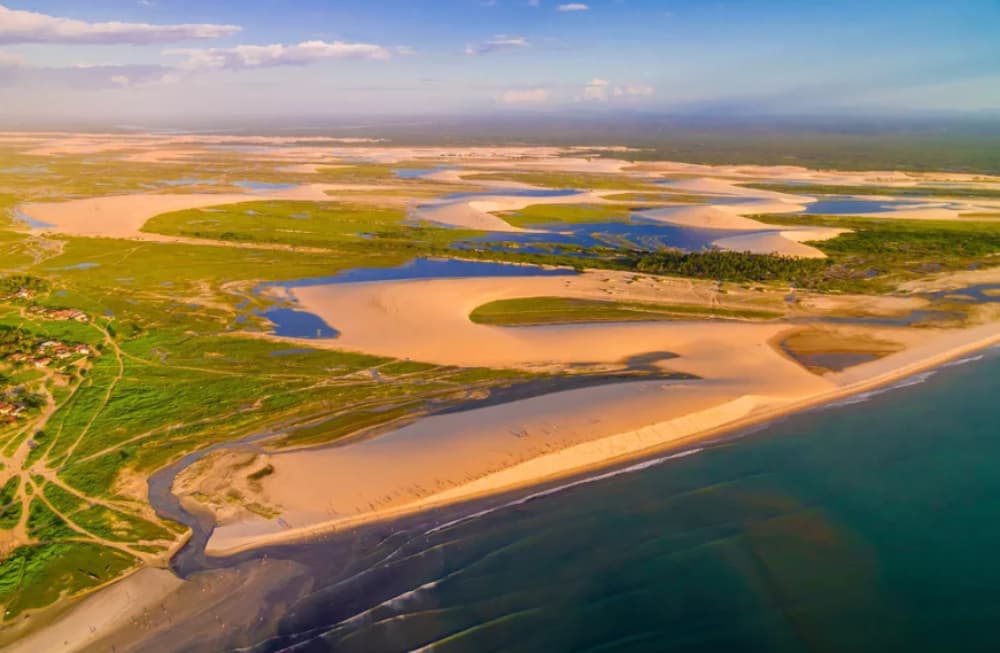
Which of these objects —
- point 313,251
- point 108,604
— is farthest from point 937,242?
point 108,604

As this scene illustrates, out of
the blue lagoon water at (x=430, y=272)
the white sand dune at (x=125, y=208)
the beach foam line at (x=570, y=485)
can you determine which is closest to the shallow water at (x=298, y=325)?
the blue lagoon water at (x=430, y=272)

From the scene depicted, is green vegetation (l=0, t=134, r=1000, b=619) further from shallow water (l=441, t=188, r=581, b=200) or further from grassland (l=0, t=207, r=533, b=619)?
shallow water (l=441, t=188, r=581, b=200)

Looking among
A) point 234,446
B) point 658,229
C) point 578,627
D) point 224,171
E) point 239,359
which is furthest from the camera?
point 224,171

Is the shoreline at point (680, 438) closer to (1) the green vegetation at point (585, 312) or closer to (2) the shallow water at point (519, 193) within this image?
(1) the green vegetation at point (585, 312)

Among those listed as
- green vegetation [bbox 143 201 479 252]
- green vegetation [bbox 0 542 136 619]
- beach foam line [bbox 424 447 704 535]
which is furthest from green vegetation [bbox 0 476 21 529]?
green vegetation [bbox 143 201 479 252]

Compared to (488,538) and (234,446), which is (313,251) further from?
(488,538)

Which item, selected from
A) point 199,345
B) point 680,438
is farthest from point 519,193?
point 680,438

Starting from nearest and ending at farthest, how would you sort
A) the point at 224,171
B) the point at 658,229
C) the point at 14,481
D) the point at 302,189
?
the point at 14,481 < the point at 658,229 < the point at 302,189 < the point at 224,171
